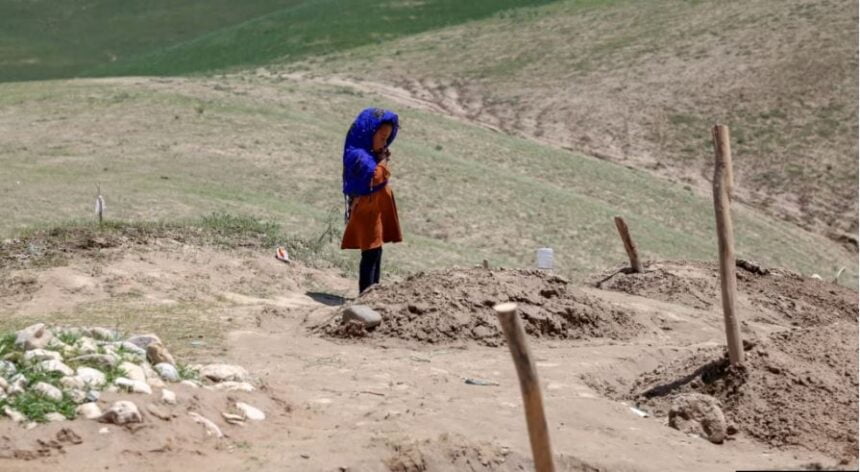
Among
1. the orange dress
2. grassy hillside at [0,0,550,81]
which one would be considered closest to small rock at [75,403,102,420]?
the orange dress

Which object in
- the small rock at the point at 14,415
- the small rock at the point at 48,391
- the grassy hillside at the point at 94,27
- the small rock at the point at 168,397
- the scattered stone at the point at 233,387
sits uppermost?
the small rock at the point at 48,391

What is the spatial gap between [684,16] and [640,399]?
30.1 meters

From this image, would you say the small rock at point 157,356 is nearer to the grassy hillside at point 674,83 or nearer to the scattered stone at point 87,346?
the scattered stone at point 87,346

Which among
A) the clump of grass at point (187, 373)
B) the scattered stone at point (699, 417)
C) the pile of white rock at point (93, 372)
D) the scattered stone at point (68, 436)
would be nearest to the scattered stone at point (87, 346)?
the pile of white rock at point (93, 372)

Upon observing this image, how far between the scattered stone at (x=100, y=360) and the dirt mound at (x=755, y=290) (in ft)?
22.4

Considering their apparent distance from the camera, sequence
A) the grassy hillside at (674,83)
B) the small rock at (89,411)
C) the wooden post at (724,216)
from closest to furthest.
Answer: the small rock at (89,411), the wooden post at (724,216), the grassy hillside at (674,83)

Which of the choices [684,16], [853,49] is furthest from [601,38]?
[853,49]

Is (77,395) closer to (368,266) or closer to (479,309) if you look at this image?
(479,309)

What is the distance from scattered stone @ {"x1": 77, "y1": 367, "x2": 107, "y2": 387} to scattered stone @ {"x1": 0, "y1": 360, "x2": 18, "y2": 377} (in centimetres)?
34

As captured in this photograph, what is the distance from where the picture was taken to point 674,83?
3325 centimetres

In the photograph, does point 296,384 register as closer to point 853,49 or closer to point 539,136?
point 539,136

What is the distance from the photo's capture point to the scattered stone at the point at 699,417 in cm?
848

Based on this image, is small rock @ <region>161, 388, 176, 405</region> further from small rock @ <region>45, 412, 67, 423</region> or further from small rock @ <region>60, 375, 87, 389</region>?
small rock @ <region>45, 412, 67, 423</region>

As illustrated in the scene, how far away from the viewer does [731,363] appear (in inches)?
359
